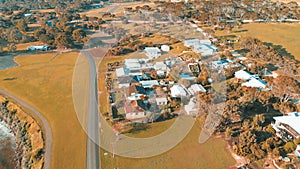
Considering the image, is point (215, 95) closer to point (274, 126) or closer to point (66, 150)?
point (274, 126)

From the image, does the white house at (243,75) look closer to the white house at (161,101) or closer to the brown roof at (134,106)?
the white house at (161,101)

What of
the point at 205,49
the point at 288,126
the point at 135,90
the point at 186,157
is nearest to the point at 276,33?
the point at 205,49

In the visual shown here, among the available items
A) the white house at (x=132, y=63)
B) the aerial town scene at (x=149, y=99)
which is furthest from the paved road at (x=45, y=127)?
the white house at (x=132, y=63)

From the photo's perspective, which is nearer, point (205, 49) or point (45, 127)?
point (45, 127)

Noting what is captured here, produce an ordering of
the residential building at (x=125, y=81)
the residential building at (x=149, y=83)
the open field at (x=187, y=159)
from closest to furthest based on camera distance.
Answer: the open field at (x=187, y=159) → the residential building at (x=149, y=83) → the residential building at (x=125, y=81)

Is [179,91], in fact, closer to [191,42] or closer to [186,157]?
[186,157]
